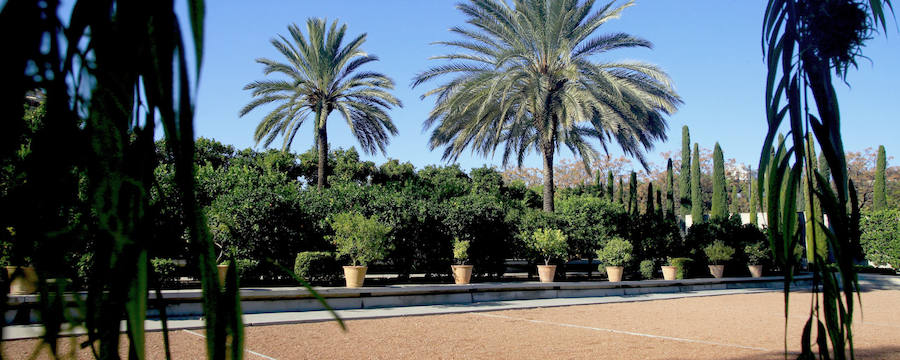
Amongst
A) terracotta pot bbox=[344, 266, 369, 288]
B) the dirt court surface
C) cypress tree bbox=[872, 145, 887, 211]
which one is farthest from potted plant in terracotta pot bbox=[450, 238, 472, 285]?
cypress tree bbox=[872, 145, 887, 211]

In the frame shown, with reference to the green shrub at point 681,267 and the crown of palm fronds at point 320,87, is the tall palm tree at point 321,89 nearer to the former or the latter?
the crown of palm fronds at point 320,87

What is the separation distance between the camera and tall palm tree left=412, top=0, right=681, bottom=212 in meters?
18.7

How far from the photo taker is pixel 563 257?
1927 centimetres

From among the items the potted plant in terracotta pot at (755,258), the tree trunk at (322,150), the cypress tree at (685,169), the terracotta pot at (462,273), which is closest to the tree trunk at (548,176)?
the terracotta pot at (462,273)

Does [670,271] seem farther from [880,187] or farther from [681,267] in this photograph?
[880,187]

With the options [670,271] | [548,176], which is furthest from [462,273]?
[670,271]

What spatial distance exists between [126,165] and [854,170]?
6826 centimetres

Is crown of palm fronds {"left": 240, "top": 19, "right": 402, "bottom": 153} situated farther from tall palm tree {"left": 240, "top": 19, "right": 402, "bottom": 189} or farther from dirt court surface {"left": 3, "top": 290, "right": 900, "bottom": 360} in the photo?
dirt court surface {"left": 3, "top": 290, "right": 900, "bottom": 360}

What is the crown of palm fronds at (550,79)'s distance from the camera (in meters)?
18.7

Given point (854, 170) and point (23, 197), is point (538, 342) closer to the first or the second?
point (23, 197)

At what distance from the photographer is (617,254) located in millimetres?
19078

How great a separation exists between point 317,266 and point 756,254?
16532 millimetres

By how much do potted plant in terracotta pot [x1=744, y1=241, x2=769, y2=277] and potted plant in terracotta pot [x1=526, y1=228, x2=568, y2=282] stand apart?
889 centimetres

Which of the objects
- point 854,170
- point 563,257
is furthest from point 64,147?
point 854,170
